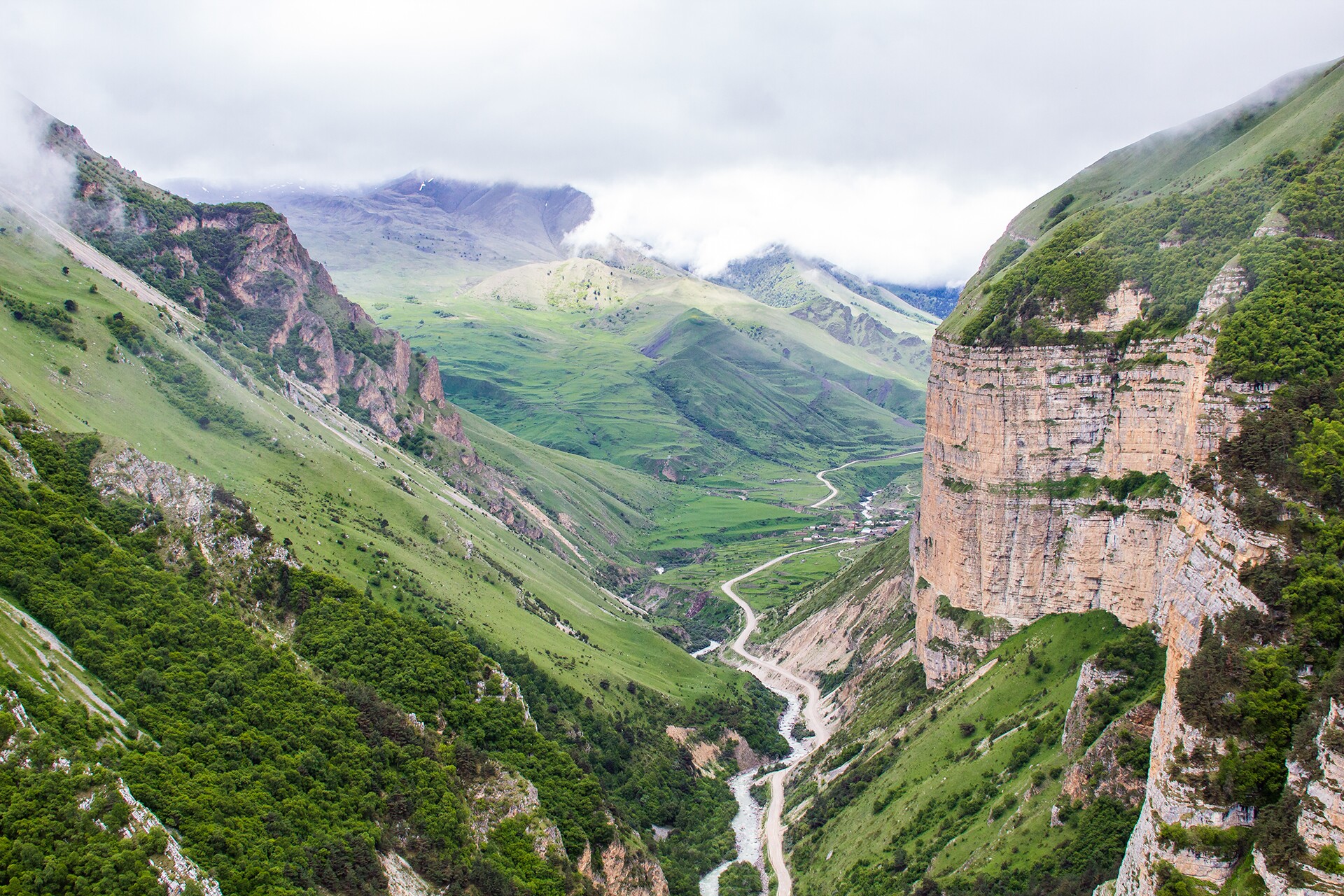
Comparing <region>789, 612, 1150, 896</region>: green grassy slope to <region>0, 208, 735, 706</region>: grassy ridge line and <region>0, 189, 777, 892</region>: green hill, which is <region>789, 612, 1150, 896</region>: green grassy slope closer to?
<region>0, 189, 777, 892</region>: green hill

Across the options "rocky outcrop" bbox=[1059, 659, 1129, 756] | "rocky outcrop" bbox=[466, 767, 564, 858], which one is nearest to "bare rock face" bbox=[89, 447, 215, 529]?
"rocky outcrop" bbox=[466, 767, 564, 858]

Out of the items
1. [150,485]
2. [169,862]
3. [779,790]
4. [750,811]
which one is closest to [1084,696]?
[779,790]

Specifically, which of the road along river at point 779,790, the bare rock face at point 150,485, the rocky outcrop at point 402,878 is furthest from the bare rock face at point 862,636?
the bare rock face at point 150,485

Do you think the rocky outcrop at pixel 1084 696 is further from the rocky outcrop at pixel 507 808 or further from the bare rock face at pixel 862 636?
the bare rock face at pixel 862 636

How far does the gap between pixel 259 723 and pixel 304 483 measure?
85.4 metres

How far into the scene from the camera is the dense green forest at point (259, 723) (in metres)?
68.4

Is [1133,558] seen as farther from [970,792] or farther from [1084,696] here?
[970,792]

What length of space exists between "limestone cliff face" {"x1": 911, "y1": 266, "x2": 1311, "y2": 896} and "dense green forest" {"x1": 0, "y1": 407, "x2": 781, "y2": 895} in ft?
175

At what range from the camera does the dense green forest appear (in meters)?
68.4

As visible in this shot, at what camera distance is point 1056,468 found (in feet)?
369

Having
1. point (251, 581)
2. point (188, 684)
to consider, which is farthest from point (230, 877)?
point (251, 581)

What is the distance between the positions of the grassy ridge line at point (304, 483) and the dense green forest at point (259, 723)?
24573 millimetres

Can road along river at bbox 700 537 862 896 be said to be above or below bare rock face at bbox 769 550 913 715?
below

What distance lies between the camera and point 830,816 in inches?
4936
